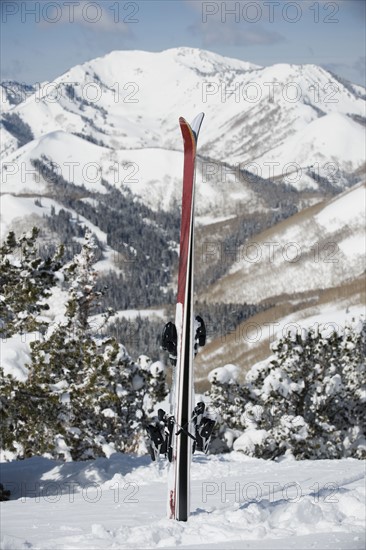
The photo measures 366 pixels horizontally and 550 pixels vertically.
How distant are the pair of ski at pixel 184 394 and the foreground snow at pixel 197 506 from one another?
0.71 m

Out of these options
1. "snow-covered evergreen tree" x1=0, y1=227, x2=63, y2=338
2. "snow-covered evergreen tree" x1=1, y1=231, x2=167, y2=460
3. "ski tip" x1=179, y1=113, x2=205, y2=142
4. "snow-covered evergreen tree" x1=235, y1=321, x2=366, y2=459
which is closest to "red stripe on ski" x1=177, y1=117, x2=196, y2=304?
"ski tip" x1=179, y1=113, x2=205, y2=142

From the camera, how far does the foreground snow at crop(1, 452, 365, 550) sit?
31.8 ft

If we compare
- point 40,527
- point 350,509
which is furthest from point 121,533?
point 350,509

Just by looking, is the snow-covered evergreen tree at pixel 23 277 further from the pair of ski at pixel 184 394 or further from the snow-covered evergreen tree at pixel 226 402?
the snow-covered evergreen tree at pixel 226 402

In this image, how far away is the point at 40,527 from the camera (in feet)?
38.2

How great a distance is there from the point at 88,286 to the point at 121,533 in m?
25.7

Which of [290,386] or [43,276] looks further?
[290,386]

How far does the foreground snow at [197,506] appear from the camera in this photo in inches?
381

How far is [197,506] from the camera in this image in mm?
14094

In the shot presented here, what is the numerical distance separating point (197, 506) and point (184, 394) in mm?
3183

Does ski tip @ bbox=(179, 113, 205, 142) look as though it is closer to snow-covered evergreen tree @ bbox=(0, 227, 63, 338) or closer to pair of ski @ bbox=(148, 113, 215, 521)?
pair of ski @ bbox=(148, 113, 215, 521)

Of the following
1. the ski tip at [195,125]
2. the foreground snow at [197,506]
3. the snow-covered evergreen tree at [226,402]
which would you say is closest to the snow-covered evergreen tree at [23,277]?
the foreground snow at [197,506]

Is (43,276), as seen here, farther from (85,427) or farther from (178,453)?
(85,427)

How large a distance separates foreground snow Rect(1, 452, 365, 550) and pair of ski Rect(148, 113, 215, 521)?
71 cm
